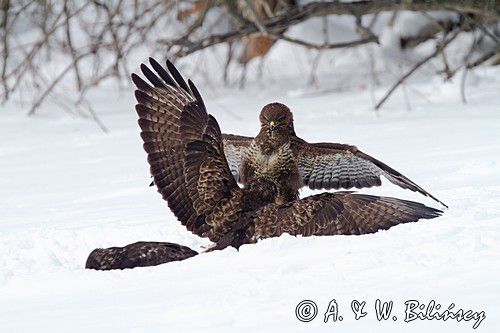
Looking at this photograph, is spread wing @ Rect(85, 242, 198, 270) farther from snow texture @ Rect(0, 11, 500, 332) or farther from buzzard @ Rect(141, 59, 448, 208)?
buzzard @ Rect(141, 59, 448, 208)

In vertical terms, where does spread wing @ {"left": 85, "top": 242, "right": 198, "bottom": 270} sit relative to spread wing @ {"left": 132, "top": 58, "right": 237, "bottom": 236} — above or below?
below

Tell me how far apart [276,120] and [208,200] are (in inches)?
23.4

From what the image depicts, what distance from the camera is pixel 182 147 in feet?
16.0

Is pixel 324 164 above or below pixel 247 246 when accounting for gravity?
above

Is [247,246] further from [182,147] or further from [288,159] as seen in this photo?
[288,159]

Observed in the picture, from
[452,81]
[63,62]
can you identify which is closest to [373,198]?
[452,81]

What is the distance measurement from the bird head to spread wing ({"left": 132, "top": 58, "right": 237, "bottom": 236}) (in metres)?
0.34

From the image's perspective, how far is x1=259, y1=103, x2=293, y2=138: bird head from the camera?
504 cm

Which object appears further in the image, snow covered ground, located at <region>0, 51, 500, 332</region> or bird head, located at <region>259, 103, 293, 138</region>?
bird head, located at <region>259, 103, 293, 138</region>

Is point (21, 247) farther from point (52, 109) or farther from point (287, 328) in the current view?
point (52, 109)

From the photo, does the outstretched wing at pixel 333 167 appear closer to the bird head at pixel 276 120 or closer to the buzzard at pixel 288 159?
the buzzard at pixel 288 159

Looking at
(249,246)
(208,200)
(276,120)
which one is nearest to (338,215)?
(249,246)
